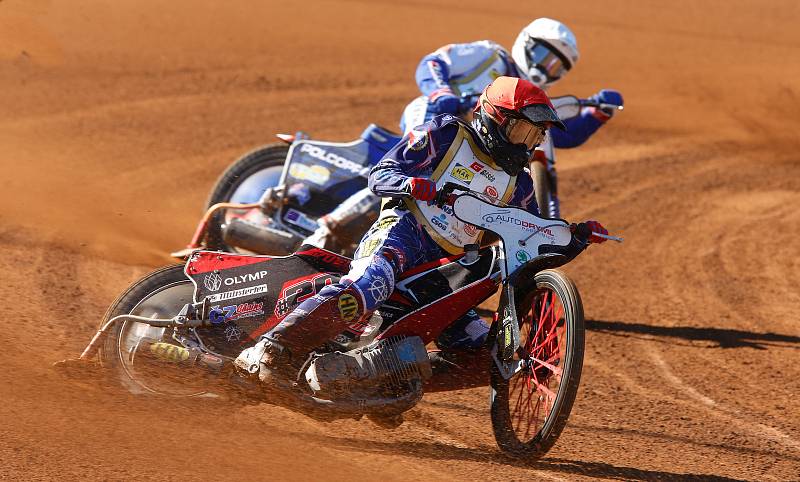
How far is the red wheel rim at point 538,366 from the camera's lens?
521cm

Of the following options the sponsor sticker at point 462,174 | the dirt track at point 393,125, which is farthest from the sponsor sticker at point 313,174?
the sponsor sticker at point 462,174

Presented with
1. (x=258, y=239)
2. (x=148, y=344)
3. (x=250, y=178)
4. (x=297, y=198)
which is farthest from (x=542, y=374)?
(x=250, y=178)

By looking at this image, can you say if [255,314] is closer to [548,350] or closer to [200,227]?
[548,350]

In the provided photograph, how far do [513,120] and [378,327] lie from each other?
4.20 ft

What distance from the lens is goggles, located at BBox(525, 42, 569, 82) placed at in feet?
27.3

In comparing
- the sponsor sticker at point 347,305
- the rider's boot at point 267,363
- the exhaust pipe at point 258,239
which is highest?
the sponsor sticker at point 347,305

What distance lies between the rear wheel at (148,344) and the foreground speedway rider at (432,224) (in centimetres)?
49

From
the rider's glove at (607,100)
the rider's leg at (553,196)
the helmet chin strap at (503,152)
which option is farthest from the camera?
the rider's glove at (607,100)

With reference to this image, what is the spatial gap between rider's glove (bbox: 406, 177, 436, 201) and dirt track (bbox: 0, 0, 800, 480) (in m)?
1.31

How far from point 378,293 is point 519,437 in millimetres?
1035

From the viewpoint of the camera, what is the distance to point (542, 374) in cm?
532

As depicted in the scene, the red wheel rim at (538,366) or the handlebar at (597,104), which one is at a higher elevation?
the handlebar at (597,104)

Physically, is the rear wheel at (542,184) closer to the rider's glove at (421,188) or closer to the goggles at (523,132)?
the goggles at (523,132)

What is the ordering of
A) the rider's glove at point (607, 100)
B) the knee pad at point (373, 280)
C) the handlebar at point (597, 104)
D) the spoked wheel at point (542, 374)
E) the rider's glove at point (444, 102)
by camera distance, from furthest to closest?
the rider's glove at point (607, 100)
the handlebar at point (597, 104)
the rider's glove at point (444, 102)
the knee pad at point (373, 280)
the spoked wheel at point (542, 374)
